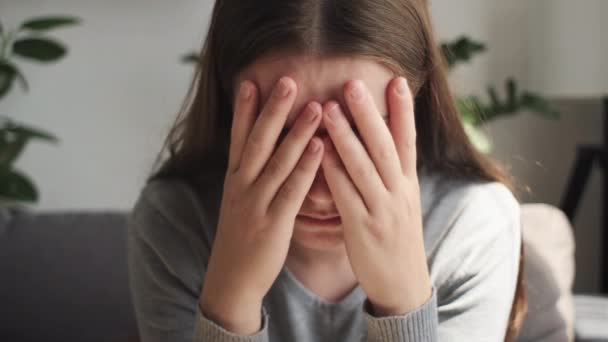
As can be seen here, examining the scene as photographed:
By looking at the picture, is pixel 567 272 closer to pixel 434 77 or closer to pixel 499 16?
pixel 434 77

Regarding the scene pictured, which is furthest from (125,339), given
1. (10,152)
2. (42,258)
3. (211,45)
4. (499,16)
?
(499,16)

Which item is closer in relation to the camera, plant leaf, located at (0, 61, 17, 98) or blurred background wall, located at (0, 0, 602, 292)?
plant leaf, located at (0, 61, 17, 98)

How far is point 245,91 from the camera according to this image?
2.29ft

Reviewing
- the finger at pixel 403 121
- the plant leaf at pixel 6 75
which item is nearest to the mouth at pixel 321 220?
the finger at pixel 403 121

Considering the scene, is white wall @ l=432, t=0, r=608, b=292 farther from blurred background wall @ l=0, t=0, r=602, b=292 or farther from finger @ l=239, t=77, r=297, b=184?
finger @ l=239, t=77, r=297, b=184

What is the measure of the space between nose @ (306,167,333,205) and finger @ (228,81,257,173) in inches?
3.6

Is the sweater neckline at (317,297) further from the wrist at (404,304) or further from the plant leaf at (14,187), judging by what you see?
the plant leaf at (14,187)

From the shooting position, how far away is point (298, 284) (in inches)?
36.5

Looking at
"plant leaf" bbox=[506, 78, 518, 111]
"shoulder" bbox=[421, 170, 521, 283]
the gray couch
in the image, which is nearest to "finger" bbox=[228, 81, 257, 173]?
"shoulder" bbox=[421, 170, 521, 283]

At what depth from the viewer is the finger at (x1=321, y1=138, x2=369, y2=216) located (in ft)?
2.35

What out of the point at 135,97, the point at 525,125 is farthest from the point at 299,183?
the point at 525,125

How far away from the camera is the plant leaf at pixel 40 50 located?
1.67 m

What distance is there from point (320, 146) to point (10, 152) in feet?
4.22

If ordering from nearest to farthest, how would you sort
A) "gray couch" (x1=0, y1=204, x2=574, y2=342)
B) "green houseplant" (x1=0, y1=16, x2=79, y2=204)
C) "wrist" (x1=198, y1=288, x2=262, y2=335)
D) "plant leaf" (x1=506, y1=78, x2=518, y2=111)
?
"wrist" (x1=198, y1=288, x2=262, y2=335)
"gray couch" (x1=0, y1=204, x2=574, y2=342)
"green houseplant" (x1=0, y1=16, x2=79, y2=204)
"plant leaf" (x1=506, y1=78, x2=518, y2=111)
